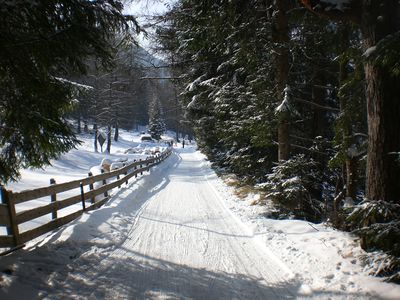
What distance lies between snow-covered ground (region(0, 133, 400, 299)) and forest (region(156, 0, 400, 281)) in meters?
0.69

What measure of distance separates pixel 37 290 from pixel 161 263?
1.98 meters

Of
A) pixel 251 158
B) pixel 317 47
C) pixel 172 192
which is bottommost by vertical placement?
pixel 172 192

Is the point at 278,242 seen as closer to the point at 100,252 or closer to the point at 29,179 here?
the point at 100,252

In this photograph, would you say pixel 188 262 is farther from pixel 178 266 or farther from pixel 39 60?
pixel 39 60

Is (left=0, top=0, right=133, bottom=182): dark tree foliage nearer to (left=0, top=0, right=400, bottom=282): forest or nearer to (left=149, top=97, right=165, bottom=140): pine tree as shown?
(left=0, top=0, right=400, bottom=282): forest

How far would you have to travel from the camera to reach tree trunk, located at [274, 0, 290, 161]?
9.02 m

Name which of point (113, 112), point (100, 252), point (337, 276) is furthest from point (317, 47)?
point (113, 112)

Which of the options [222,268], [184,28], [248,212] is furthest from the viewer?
[184,28]

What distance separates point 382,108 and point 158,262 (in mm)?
4294

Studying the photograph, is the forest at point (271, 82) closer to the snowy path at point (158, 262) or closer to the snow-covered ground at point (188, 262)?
the snow-covered ground at point (188, 262)

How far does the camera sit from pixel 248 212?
938cm

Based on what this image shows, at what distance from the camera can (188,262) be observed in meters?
5.66

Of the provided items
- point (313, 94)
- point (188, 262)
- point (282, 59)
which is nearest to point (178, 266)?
point (188, 262)

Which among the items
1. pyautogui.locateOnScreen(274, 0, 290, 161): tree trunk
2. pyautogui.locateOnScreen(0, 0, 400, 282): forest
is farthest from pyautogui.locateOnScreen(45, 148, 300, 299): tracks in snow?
pyautogui.locateOnScreen(274, 0, 290, 161): tree trunk
